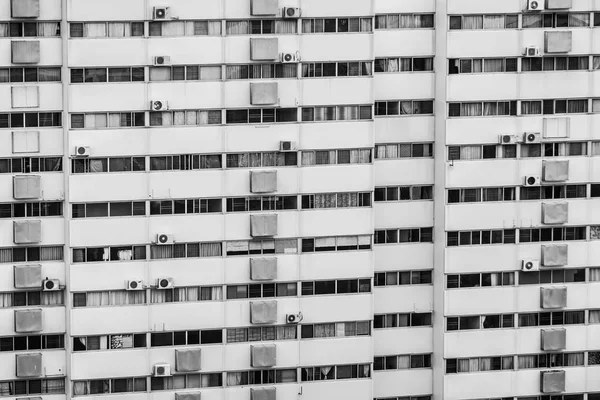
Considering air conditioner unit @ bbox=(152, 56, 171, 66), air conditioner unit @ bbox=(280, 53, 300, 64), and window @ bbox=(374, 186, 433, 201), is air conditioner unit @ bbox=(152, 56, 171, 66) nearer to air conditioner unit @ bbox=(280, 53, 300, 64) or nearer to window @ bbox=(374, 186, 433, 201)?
air conditioner unit @ bbox=(280, 53, 300, 64)

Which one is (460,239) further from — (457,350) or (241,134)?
(241,134)

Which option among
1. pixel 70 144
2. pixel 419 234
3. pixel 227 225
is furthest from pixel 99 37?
pixel 419 234

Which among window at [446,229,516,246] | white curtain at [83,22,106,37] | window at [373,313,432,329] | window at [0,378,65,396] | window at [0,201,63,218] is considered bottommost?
window at [0,378,65,396]

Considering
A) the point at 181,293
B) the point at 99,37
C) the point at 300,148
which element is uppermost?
the point at 99,37

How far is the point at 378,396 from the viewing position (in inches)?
2184

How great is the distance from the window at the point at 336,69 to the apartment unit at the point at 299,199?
70 mm

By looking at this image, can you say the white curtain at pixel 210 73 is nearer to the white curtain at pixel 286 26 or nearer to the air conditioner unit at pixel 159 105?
the air conditioner unit at pixel 159 105

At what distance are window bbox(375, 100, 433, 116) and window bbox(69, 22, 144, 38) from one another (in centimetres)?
803

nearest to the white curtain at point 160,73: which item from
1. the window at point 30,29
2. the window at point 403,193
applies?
the window at point 30,29

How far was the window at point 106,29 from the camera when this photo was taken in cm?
5156

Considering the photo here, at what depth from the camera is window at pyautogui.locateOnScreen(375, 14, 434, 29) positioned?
177 ft

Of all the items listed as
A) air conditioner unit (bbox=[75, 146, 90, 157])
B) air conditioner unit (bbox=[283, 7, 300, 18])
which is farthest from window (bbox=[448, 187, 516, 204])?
air conditioner unit (bbox=[75, 146, 90, 157])

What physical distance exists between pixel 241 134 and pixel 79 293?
702cm

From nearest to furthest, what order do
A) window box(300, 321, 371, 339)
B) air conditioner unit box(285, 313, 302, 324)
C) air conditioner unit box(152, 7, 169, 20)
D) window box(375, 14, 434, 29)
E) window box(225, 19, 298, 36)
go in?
1. air conditioner unit box(152, 7, 169, 20)
2. window box(225, 19, 298, 36)
3. air conditioner unit box(285, 313, 302, 324)
4. window box(375, 14, 434, 29)
5. window box(300, 321, 371, 339)
